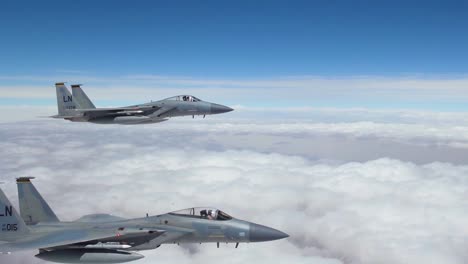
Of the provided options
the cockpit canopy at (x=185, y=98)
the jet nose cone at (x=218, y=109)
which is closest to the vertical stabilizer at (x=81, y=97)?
the cockpit canopy at (x=185, y=98)

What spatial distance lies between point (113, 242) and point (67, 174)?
605 feet

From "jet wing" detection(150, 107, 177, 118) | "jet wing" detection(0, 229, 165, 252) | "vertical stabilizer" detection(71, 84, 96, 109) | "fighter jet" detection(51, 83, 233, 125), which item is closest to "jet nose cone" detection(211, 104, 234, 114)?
"fighter jet" detection(51, 83, 233, 125)

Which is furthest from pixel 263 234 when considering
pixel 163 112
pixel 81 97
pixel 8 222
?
pixel 81 97

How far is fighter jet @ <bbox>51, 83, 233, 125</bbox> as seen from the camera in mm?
27281

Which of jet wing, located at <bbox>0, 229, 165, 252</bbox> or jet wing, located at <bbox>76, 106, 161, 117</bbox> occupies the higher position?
jet wing, located at <bbox>76, 106, 161, 117</bbox>

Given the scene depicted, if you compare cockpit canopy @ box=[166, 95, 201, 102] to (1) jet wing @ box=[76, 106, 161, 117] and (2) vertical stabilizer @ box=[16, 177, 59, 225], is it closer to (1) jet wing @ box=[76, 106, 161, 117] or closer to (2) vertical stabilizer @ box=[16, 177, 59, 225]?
(1) jet wing @ box=[76, 106, 161, 117]

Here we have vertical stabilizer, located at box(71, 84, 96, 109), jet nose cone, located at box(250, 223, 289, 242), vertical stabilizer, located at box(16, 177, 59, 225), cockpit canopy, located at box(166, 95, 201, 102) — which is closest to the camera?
jet nose cone, located at box(250, 223, 289, 242)

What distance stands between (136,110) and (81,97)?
697cm

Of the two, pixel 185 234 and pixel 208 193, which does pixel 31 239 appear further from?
pixel 208 193

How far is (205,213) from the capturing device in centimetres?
1884

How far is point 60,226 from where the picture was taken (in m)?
19.4

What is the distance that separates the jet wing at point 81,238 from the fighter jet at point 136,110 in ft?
34.4

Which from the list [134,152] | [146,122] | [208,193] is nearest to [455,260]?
[208,193]

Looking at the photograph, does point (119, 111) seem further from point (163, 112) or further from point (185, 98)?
point (185, 98)
